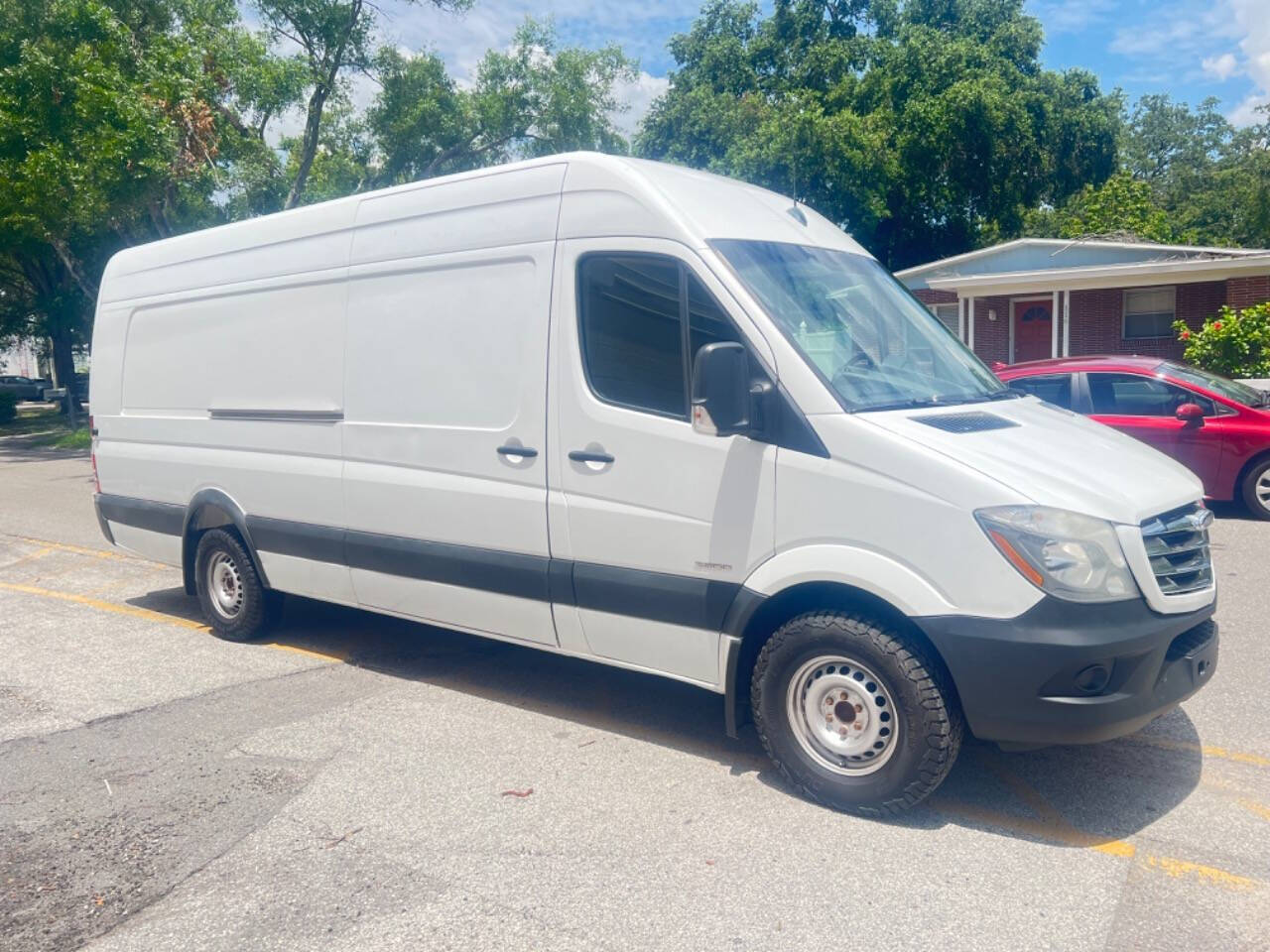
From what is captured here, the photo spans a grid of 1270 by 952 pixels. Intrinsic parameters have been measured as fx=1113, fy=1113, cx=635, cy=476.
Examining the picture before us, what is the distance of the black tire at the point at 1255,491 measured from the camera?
34.7 feet

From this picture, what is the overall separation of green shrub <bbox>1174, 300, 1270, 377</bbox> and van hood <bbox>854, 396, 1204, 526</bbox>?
1322 centimetres

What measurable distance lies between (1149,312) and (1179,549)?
69.6 ft

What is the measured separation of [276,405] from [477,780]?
283 centimetres

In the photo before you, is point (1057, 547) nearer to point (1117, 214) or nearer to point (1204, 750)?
point (1204, 750)

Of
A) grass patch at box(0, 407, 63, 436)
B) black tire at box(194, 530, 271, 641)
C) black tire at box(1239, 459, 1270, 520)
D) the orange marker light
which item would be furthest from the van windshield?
grass patch at box(0, 407, 63, 436)

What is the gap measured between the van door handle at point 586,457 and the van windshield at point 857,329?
940 millimetres

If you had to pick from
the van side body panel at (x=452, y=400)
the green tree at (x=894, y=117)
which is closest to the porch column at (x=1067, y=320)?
the green tree at (x=894, y=117)

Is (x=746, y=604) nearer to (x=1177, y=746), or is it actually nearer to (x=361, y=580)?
(x=1177, y=746)

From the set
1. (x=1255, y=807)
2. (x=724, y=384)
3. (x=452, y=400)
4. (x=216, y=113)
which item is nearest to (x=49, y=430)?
(x=216, y=113)

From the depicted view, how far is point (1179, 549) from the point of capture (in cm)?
413

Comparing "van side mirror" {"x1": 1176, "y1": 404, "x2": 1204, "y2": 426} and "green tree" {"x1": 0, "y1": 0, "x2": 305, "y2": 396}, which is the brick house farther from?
"green tree" {"x1": 0, "y1": 0, "x2": 305, "y2": 396}

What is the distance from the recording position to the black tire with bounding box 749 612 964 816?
4.03 meters

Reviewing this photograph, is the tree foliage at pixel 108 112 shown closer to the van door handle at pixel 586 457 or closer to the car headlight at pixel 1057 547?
the van door handle at pixel 586 457

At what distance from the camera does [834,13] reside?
3888 cm
